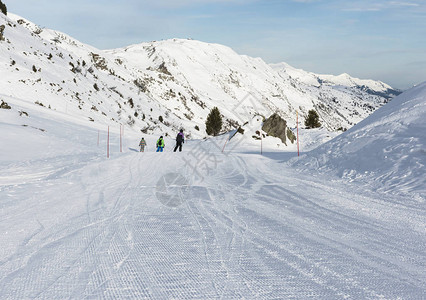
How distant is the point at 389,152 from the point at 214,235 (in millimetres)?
6868

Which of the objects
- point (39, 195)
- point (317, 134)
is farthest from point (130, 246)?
point (317, 134)

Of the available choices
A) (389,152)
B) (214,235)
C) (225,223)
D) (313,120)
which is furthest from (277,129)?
(313,120)

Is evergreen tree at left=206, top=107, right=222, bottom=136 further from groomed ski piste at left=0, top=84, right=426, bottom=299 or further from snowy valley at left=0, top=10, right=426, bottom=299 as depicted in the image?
groomed ski piste at left=0, top=84, right=426, bottom=299

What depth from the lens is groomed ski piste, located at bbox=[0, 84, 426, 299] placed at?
3.14 metres

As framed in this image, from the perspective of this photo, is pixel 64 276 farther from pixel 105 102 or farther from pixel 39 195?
pixel 105 102

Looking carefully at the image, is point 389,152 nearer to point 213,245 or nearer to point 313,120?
point 213,245

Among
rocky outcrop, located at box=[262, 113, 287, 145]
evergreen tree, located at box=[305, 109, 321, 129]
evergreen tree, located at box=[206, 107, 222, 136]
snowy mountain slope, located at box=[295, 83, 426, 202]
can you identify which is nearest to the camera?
snowy mountain slope, located at box=[295, 83, 426, 202]

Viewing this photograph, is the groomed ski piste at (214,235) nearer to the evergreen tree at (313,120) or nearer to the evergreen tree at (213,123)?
the evergreen tree at (313,120)

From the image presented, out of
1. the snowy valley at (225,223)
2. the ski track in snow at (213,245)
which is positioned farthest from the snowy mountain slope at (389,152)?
the ski track in snow at (213,245)

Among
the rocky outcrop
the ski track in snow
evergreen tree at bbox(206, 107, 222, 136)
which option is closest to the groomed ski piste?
the ski track in snow

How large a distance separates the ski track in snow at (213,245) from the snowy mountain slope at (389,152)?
1.11 m

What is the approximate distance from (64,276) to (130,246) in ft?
3.33

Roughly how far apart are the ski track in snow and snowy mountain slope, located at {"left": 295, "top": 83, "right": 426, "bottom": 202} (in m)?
1.11

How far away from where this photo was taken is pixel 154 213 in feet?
19.6
